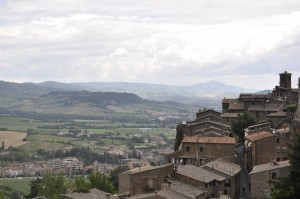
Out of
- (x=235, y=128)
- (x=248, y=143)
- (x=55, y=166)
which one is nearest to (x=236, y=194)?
(x=248, y=143)

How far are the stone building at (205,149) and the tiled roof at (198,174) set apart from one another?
330 inches

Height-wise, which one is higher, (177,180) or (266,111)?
(266,111)

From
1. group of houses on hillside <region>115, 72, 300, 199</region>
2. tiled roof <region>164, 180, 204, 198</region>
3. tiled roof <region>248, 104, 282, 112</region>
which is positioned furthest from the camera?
tiled roof <region>248, 104, 282, 112</region>

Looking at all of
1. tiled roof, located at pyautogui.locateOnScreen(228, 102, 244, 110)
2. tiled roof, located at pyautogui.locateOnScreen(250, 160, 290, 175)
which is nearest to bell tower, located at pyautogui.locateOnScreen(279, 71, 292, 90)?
tiled roof, located at pyautogui.locateOnScreen(228, 102, 244, 110)

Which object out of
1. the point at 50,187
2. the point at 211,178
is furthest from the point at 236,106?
the point at 211,178

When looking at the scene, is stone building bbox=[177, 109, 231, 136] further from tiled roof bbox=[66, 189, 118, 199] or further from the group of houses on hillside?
tiled roof bbox=[66, 189, 118, 199]

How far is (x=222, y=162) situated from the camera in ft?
218

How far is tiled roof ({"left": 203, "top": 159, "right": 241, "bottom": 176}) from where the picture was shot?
203 ft

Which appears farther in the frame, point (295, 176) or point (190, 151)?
point (190, 151)

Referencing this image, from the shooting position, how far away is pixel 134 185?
185ft

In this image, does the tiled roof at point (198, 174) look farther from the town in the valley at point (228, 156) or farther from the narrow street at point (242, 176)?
the narrow street at point (242, 176)

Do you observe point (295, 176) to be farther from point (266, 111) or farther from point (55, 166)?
point (55, 166)

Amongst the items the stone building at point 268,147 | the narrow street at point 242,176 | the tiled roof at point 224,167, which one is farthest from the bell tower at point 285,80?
the tiled roof at point 224,167

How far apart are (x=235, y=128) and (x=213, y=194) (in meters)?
25.6
